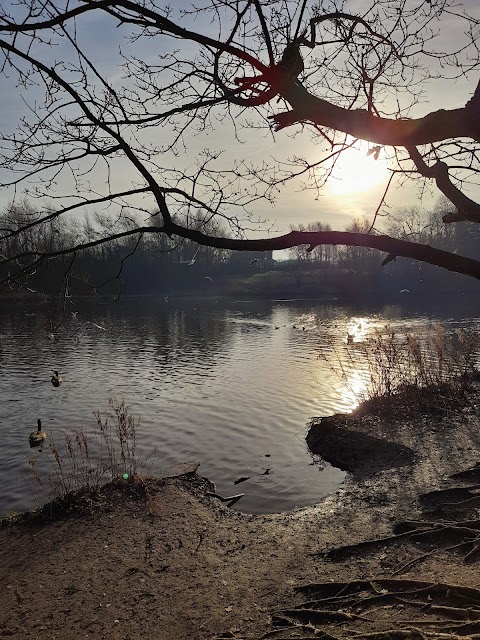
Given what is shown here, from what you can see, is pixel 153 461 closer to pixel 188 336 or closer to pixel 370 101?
pixel 370 101

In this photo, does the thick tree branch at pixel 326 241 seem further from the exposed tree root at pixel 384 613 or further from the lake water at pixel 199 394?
the exposed tree root at pixel 384 613

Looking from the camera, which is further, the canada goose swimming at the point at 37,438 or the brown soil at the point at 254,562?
the canada goose swimming at the point at 37,438

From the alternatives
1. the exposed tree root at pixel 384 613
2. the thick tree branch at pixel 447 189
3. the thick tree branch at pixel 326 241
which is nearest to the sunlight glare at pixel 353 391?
the exposed tree root at pixel 384 613

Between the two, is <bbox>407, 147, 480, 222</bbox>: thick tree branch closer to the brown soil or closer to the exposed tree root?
the exposed tree root

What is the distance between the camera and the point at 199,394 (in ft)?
67.0

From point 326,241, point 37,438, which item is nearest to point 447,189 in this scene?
point 326,241

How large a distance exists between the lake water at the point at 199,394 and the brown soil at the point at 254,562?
4.40 ft

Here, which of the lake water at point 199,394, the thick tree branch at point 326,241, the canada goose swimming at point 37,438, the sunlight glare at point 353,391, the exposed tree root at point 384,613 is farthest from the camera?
the sunlight glare at point 353,391

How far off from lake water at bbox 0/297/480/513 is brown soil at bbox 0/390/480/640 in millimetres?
1342

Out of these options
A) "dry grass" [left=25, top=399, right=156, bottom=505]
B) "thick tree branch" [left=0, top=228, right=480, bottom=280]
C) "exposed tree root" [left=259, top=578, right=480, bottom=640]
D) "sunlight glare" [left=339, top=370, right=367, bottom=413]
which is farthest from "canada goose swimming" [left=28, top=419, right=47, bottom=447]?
"thick tree branch" [left=0, top=228, right=480, bottom=280]

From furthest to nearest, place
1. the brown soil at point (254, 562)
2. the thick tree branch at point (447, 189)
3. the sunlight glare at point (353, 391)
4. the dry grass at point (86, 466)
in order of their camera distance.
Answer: the sunlight glare at point (353, 391) → the dry grass at point (86, 466) → the brown soil at point (254, 562) → the thick tree branch at point (447, 189)

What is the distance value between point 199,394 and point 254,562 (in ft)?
42.7

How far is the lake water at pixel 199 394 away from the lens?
1205 centimetres

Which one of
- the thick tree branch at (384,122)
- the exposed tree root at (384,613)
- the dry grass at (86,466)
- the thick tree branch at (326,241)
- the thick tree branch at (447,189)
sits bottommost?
the dry grass at (86,466)
